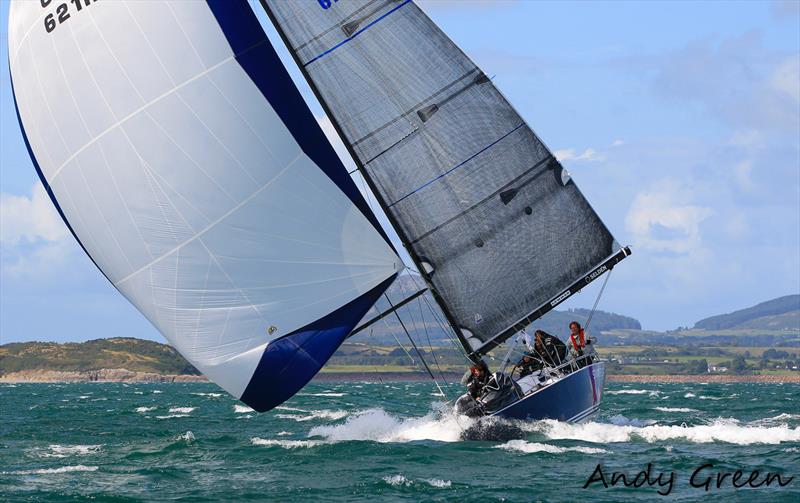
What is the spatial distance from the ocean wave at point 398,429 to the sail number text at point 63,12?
34.2 feet

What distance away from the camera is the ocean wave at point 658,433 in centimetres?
2417

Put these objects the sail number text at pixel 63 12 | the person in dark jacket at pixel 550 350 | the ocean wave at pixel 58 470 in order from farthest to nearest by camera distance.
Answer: the person in dark jacket at pixel 550 350, the sail number text at pixel 63 12, the ocean wave at pixel 58 470

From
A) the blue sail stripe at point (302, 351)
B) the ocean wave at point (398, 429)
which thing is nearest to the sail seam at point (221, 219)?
the blue sail stripe at point (302, 351)

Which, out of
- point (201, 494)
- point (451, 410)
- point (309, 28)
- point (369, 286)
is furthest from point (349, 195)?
point (201, 494)

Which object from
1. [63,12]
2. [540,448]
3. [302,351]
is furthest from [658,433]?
[63,12]

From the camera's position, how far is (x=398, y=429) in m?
26.7

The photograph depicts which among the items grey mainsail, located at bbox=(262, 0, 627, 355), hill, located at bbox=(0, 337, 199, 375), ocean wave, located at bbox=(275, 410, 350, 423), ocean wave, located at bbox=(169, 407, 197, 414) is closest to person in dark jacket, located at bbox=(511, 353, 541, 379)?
grey mainsail, located at bbox=(262, 0, 627, 355)

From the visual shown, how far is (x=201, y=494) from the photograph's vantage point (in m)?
19.2

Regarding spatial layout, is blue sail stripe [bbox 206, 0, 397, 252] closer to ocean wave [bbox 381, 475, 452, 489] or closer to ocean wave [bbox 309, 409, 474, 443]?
ocean wave [bbox 309, 409, 474, 443]

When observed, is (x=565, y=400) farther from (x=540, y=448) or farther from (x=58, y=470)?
(x=58, y=470)

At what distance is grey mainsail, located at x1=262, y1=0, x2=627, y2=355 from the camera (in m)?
23.5

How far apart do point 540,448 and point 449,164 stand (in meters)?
5.89

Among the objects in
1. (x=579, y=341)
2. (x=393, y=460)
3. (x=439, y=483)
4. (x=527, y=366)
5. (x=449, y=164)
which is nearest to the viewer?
(x=439, y=483)

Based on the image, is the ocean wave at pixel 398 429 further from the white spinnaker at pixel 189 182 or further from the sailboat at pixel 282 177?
the white spinnaker at pixel 189 182
